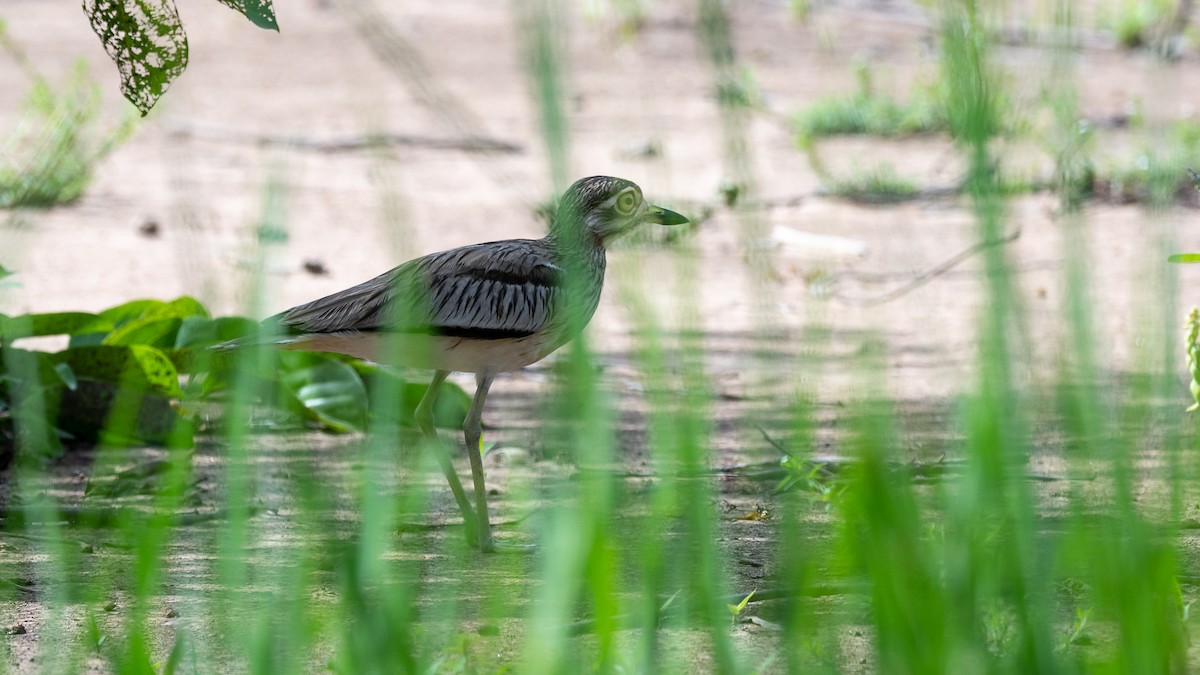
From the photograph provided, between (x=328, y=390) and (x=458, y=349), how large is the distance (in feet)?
2.97

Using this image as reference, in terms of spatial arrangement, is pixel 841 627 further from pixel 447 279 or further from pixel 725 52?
pixel 447 279

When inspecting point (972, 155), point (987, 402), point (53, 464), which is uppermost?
point (972, 155)

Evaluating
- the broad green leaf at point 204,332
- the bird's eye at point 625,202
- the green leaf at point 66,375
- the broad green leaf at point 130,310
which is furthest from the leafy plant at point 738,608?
the broad green leaf at point 130,310

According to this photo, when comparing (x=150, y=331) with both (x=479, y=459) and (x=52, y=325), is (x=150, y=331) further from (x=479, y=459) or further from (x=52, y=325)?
(x=479, y=459)

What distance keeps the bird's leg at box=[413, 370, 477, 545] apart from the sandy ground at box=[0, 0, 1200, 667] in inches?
20.4

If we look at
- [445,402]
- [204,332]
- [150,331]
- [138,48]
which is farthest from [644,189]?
[138,48]

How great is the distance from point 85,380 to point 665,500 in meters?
3.32

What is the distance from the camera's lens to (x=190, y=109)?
34.5 feet

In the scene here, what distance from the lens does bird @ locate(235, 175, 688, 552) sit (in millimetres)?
3506

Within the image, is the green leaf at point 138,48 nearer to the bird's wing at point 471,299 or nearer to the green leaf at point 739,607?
the bird's wing at point 471,299

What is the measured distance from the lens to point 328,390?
4.48 metres

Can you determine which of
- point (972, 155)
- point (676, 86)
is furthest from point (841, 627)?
point (676, 86)

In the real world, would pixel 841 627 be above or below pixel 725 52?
below

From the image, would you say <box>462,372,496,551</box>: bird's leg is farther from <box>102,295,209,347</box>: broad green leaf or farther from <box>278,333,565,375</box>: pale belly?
<box>102,295,209,347</box>: broad green leaf
